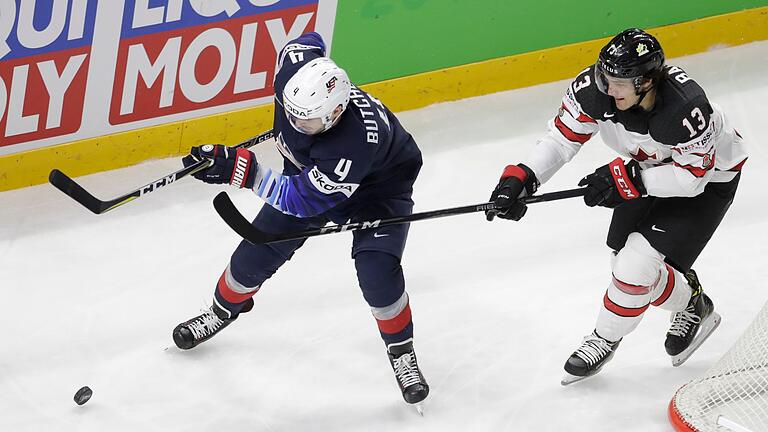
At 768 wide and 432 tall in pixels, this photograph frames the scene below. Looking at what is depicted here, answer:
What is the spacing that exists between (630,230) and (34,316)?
1.95m

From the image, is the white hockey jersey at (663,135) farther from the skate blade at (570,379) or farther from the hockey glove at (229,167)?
the hockey glove at (229,167)

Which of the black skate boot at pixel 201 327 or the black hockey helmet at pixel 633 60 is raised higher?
the black hockey helmet at pixel 633 60

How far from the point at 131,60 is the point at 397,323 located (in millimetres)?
1850

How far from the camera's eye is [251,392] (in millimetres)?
3449

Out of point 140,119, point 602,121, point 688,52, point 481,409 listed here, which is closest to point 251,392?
point 481,409

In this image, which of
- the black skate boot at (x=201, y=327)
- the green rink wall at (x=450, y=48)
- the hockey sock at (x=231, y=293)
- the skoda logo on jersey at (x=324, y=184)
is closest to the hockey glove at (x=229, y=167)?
the skoda logo on jersey at (x=324, y=184)

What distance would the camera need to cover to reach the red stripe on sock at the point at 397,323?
3264 millimetres

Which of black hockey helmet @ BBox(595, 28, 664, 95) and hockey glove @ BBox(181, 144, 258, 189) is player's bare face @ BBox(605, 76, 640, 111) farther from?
hockey glove @ BBox(181, 144, 258, 189)

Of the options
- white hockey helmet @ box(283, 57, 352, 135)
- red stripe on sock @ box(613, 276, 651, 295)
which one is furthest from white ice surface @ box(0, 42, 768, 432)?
white hockey helmet @ box(283, 57, 352, 135)

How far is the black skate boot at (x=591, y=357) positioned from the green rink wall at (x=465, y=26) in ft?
6.53

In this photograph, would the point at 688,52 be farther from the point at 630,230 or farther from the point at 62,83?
the point at 62,83

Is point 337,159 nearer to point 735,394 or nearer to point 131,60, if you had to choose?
point 735,394

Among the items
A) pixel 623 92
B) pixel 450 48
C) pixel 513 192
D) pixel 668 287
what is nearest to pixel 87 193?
pixel 513 192

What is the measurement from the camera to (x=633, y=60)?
289cm
